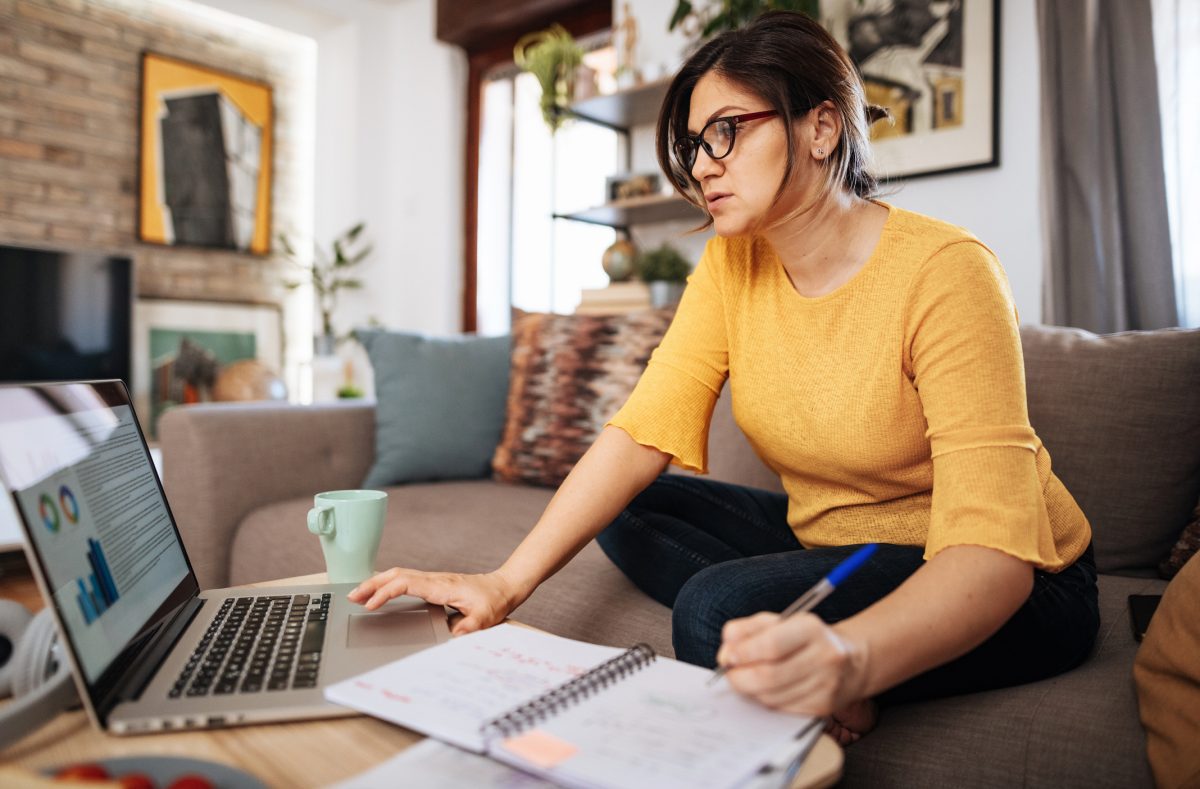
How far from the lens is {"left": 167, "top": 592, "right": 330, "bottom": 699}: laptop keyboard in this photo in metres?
0.60

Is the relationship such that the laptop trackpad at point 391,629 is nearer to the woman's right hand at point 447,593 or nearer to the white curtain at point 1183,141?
the woman's right hand at point 447,593

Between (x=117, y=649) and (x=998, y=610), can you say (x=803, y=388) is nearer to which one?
(x=998, y=610)

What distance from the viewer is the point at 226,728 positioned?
1.82 feet

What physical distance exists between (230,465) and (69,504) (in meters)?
1.23

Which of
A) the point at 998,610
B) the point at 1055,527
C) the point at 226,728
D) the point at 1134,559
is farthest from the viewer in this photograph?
the point at 1134,559

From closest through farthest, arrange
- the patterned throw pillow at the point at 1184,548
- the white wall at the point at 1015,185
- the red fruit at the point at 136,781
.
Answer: the red fruit at the point at 136,781, the patterned throw pillow at the point at 1184,548, the white wall at the point at 1015,185

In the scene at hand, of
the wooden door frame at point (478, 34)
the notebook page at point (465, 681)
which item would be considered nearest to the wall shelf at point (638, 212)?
the wooden door frame at point (478, 34)

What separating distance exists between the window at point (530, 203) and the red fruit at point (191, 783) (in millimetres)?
3033

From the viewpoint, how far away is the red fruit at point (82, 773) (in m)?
0.45

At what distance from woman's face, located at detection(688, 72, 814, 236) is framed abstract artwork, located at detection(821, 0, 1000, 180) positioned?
4.08ft

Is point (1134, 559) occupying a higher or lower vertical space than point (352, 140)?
lower

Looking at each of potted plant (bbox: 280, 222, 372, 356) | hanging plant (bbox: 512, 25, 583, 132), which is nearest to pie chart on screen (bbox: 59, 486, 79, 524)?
hanging plant (bbox: 512, 25, 583, 132)

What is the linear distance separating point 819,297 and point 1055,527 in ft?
1.19

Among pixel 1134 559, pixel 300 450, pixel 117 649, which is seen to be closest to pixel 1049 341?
pixel 1134 559
